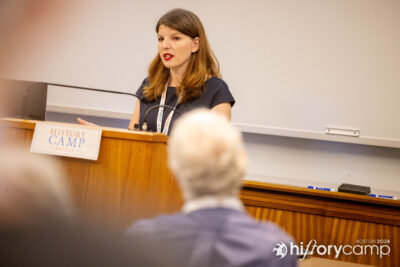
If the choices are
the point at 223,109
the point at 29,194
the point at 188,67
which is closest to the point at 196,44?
the point at 188,67

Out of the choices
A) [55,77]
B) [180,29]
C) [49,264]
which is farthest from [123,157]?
[55,77]

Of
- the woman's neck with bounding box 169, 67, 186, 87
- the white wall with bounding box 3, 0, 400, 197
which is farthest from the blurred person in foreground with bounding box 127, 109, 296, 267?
the white wall with bounding box 3, 0, 400, 197

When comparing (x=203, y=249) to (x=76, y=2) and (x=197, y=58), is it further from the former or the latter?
(x=76, y=2)

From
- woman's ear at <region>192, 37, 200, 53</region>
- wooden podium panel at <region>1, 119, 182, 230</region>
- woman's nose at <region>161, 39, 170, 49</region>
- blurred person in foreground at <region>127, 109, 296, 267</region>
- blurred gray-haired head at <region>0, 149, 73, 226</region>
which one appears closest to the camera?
blurred gray-haired head at <region>0, 149, 73, 226</region>

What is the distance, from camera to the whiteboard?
3689 mm

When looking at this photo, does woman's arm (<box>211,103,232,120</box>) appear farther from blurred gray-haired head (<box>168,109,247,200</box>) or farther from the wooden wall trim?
blurred gray-haired head (<box>168,109,247,200</box>)

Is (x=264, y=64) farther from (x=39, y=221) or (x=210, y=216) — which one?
(x=39, y=221)

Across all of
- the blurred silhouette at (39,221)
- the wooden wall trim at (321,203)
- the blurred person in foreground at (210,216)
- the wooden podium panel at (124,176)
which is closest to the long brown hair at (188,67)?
the wooden wall trim at (321,203)

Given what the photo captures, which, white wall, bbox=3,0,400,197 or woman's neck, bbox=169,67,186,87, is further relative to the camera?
white wall, bbox=3,0,400,197

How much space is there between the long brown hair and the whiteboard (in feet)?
3.44

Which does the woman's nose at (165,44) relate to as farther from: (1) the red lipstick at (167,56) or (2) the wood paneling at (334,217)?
(2) the wood paneling at (334,217)

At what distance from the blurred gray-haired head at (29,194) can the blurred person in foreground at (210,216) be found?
169mm

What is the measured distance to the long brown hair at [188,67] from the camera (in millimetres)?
2654

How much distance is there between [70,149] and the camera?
1.64 meters
